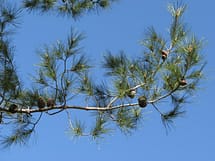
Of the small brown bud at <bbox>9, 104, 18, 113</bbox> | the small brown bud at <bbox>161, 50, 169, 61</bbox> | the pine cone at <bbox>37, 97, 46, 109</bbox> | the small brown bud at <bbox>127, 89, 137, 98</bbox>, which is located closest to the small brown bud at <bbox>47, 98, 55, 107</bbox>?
the pine cone at <bbox>37, 97, 46, 109</bbox>

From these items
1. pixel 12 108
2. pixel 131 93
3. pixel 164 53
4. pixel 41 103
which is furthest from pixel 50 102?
pixel 164 53

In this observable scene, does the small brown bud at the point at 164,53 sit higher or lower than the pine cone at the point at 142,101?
higher

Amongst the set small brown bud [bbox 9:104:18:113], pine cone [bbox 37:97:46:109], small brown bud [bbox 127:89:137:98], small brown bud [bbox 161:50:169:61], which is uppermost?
small brown bud [bbox 161:50:169:61]

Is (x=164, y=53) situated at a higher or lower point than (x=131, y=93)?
higher

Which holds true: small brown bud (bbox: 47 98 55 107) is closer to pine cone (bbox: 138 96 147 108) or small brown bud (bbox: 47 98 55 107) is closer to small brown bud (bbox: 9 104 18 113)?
small brown bud (bbox: 9 104 18 113)

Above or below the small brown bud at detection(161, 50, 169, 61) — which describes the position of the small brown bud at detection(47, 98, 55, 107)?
below

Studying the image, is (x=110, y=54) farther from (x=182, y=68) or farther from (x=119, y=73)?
(x=182, y=68)

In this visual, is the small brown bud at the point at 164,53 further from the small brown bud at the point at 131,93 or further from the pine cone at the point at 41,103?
the pine cone at the point at 41,103

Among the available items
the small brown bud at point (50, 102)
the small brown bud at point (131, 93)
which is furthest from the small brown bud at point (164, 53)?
the small brown bud at point (50, 102)

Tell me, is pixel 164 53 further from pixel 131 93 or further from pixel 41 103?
pixel 41 103

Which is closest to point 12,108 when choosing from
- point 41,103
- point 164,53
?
point 41,103

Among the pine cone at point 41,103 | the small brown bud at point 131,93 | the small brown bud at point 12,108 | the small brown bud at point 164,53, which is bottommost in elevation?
the small brown bud at point 12,108

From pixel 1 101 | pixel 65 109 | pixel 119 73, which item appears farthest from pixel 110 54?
pixel 1 101

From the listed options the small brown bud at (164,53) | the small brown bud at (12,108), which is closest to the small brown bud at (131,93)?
the small brown bud at (164,53)
